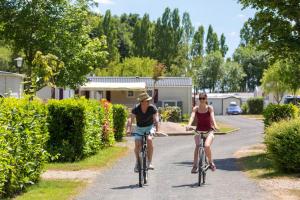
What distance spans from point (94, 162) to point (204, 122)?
4.56m

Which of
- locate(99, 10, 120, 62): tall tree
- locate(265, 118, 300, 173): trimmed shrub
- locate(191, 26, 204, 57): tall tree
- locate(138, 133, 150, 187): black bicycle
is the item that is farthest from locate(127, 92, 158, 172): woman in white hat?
locate(191, 26, 204, 57): tall tree

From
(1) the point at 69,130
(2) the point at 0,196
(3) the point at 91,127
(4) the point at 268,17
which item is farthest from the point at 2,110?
(4) the point at 268,17

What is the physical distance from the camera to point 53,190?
977 cm

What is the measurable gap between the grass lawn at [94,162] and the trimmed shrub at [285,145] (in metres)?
4.24

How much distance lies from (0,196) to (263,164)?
7.67 m

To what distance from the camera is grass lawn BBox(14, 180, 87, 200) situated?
9042 millimetres

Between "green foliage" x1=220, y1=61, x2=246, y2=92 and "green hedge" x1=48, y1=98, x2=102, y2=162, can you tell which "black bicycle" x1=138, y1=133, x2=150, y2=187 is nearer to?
"green hedge" x1=48, y1=98, x2=102, y2=162

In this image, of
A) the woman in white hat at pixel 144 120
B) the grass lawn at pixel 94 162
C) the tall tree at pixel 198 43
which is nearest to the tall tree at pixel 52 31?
the grass lawn at pixel 94 162

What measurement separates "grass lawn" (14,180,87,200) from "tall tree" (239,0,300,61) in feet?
26.2

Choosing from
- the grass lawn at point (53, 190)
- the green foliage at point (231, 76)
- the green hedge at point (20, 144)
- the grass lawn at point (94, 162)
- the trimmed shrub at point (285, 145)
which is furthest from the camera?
the green foliage at point (231, 76)


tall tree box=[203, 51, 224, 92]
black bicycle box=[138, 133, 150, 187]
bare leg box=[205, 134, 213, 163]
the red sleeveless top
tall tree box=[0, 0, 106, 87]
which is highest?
tall tree box=[203, 51, 224, 92]

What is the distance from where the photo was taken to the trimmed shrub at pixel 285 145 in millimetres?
11992

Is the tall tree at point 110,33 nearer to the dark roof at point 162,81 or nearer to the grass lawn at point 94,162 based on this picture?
the dark roof at point 162,81

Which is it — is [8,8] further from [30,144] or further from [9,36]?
[30,144]
